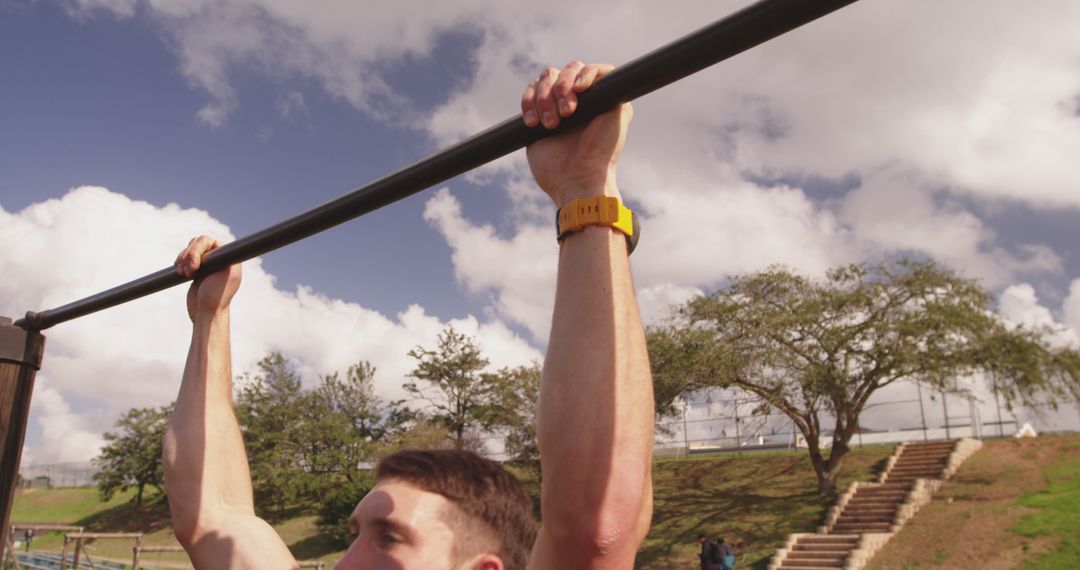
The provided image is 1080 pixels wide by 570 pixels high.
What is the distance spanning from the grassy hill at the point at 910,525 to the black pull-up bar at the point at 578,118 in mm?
20720

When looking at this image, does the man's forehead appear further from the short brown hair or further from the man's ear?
the man's ear

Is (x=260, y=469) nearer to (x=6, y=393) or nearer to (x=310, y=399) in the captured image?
(x=310, y=399)

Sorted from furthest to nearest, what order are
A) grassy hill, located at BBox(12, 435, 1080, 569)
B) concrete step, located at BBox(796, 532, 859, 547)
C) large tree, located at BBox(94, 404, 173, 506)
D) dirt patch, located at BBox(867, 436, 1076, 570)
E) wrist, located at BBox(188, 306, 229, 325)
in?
large tree, located at BBox(94, 404, 173, 506)
concrete step, located at BBox(796, 532, 859, 547)
grassy hill, located at BBox(12, 435, 1080, 569)
dirt patch, located at BBox(867, 436, 1076, 570)
wrist, located at BBox(188, 306, 229, 325)

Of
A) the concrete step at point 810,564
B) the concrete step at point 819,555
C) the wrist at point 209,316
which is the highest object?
the wrist at point 209,316

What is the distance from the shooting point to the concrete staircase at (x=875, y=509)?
20.8 m

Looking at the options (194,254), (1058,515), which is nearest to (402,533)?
(194,254)

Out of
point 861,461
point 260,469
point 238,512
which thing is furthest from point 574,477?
point 260,469

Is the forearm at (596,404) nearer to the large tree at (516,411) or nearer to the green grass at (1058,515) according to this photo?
the green grass at (1058,515)

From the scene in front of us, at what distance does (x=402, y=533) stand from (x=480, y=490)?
22 cm

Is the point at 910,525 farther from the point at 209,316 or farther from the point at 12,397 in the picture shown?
the point at 12,397

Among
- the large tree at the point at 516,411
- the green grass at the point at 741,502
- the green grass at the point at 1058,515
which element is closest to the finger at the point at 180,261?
the green grass at the point at 1058,515

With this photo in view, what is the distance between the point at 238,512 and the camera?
235cm

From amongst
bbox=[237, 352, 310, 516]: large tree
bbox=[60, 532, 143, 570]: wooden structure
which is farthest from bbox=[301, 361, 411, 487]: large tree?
bbox=[60, 532, 143, 570]: wooden structure

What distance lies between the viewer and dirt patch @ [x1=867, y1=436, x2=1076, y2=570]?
19.1 metres
